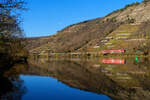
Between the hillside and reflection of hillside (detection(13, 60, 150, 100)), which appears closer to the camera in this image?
reflection of hillside (detection(13, 60, 150, 100))

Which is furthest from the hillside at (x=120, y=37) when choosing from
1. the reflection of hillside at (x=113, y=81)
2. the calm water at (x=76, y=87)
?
the calm water at (x=76, y=87)

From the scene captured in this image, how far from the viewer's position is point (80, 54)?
365 ft

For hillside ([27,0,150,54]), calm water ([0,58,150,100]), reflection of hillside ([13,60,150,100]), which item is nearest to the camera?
calm water ([0,58,150,100])

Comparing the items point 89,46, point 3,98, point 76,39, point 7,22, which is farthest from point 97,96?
point 76,39

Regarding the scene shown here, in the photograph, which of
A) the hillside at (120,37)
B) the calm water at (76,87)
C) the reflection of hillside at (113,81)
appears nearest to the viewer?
the calm water at (76,87)

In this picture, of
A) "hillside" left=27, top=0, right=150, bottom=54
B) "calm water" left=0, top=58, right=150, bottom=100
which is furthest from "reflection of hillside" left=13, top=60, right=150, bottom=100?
"hillside" left=27, top=0, right=150, bottom=54

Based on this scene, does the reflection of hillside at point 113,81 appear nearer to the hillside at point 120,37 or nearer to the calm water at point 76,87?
the calm water at point 76,87

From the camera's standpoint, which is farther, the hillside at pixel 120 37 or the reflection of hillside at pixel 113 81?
the hillside at pixel 120 37

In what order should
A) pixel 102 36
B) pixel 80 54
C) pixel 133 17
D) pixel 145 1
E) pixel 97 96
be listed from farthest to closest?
pixel 145 1 < pixel 133 17 < pixel 102 36 < pixel 80 54 < pixel 97 96

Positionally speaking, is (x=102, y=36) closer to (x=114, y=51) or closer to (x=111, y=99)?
(x=114, y=51)

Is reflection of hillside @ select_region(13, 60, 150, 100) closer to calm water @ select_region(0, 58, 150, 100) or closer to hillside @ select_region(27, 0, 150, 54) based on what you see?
calm water @ select_region(0, 58, 150, 100)

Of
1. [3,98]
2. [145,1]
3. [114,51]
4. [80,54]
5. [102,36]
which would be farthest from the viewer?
[145,1]

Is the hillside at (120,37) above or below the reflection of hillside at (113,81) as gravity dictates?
above

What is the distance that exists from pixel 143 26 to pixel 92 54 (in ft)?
134
